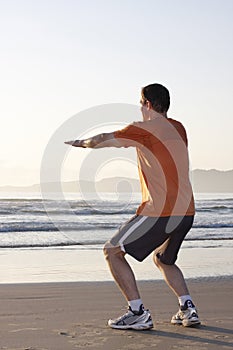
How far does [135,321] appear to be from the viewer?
224 inches

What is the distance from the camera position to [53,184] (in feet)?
19.1

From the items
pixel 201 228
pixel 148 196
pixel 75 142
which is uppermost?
pixel 75 142

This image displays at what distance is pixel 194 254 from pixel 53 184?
7966mm

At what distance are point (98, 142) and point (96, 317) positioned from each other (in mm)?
1776

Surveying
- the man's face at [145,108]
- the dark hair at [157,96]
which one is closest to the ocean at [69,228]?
the man's face at [145,108]

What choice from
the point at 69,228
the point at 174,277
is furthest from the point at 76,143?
the point at 69,228

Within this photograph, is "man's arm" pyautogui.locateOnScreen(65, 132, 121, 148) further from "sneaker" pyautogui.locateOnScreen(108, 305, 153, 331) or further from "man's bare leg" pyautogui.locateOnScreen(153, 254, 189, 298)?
"sneaker" pyautogui.locateOnScreen(108, 305, 153, 331)

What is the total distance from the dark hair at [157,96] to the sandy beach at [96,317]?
5.82 feet

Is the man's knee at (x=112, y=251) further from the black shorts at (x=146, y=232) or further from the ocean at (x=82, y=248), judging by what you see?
the ocean at (x=82, y=248)

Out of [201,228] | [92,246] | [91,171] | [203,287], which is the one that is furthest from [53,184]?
[201,228]

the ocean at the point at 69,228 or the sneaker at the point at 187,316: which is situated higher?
the sneaker at the point at 187,316

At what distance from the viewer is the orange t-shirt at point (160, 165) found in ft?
17.9

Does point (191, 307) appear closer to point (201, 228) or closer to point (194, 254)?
point (194, 254)

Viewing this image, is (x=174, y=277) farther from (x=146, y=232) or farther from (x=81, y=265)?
(x=81, y=265)
